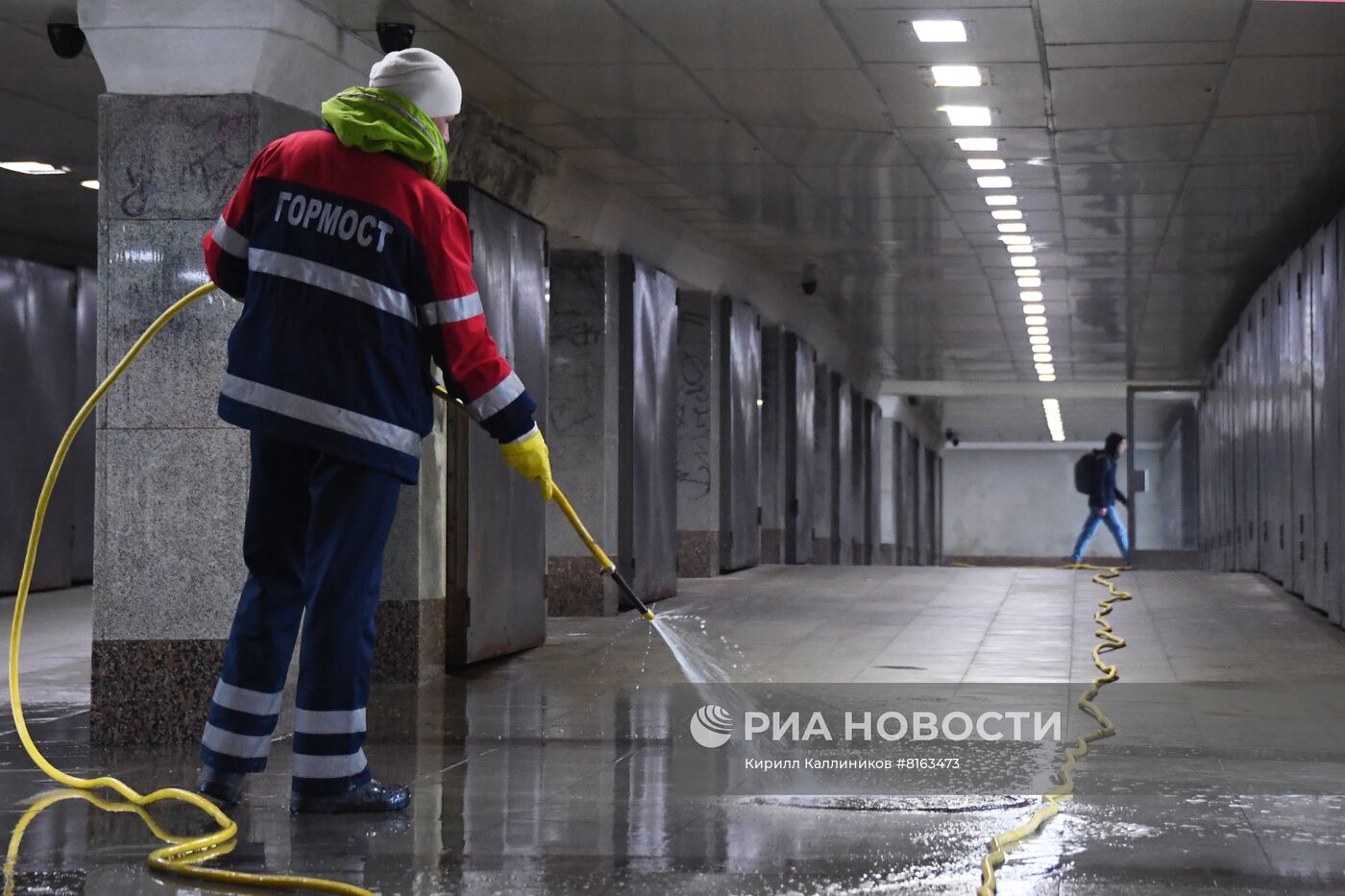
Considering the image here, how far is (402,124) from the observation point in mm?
5406

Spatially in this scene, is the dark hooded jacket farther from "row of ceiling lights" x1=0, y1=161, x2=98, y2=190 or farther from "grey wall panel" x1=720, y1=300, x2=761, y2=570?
"row of ceiling lights" x1=0, y1=161, x2=98, y2=190

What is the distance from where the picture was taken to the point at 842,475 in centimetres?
2761

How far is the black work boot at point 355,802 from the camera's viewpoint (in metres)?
5.22

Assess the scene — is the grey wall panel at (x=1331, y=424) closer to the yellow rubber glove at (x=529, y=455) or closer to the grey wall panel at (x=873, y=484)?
the yellow rubber glove at (x=529, y=455)

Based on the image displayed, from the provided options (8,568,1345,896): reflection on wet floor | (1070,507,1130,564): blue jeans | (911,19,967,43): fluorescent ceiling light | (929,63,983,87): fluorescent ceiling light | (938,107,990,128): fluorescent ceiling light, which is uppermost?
(938,107,990,128): fluorescent ceiling light

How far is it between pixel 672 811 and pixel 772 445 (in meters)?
17.0

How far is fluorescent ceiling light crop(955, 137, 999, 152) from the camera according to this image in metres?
11.9

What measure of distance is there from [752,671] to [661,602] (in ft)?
19.7

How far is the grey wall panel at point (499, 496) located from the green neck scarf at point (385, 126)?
4413mm

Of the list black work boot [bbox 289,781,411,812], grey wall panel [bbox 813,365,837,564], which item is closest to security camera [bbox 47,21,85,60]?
Answer: black work boot [bbox 289,781,411,812]

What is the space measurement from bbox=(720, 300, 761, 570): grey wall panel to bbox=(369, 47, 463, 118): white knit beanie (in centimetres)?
1336

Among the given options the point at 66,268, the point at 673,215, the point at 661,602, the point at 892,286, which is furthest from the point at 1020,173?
the point at 66,268

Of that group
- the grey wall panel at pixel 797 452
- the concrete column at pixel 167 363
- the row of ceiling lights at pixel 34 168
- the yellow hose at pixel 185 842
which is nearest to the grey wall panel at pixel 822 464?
the grey wall panel at pixel 797 452

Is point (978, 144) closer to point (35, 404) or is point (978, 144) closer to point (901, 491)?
point (35, 404)
